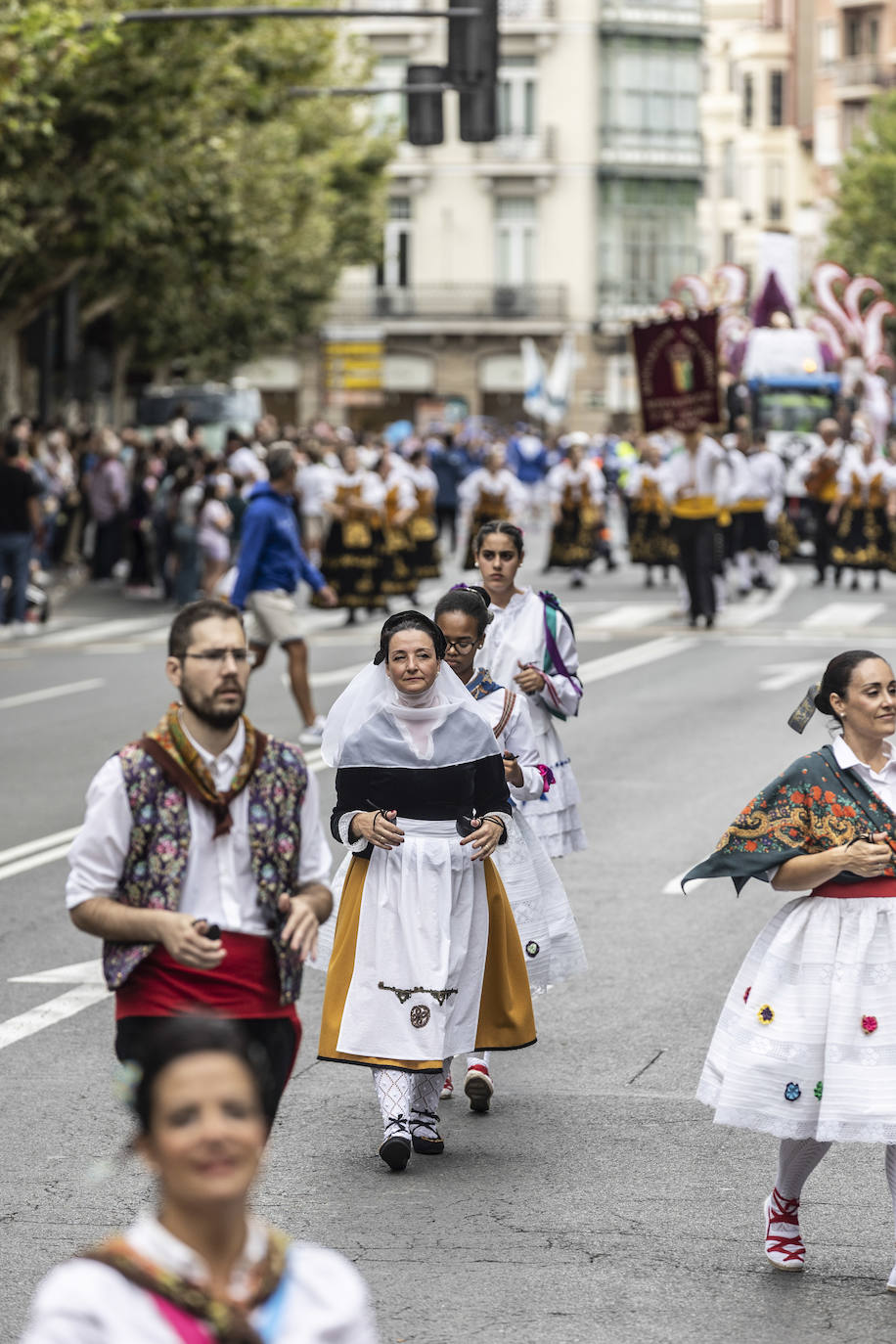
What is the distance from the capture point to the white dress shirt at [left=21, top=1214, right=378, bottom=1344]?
9.45 ft

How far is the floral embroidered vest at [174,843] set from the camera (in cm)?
483

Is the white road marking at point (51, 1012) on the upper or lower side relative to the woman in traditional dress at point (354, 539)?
lower

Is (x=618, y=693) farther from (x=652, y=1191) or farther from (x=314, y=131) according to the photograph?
(x=314, y=131)

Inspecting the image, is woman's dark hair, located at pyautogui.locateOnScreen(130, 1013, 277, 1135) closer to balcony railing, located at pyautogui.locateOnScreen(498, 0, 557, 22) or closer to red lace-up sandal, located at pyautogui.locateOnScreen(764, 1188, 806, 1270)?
red lace-up sandal, located at pyautogui.locateOnScreen(764, 1188, 806, 1270)

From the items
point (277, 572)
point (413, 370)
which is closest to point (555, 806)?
point (277, 572)

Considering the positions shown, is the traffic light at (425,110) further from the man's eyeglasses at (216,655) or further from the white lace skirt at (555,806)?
the man's eyeglasses at (216,655)

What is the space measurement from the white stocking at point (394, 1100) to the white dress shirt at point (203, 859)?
1939 millimetres

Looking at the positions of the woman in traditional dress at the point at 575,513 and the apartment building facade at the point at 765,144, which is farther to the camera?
the apartment building facade at the point at 765,144

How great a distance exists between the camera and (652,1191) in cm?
647

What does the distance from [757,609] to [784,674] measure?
684 cm

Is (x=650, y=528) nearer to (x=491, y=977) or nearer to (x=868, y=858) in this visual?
(x=491, y=977)

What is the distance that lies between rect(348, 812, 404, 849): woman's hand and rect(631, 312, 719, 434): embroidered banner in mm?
18036

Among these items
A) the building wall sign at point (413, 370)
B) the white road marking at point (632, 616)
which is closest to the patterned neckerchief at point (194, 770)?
the white road marking at point (632, 616)

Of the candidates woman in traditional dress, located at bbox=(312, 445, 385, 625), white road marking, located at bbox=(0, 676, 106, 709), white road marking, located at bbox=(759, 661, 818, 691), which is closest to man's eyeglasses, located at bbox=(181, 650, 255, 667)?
white road marking, located at bbox=(0, 676, 106, 709)
